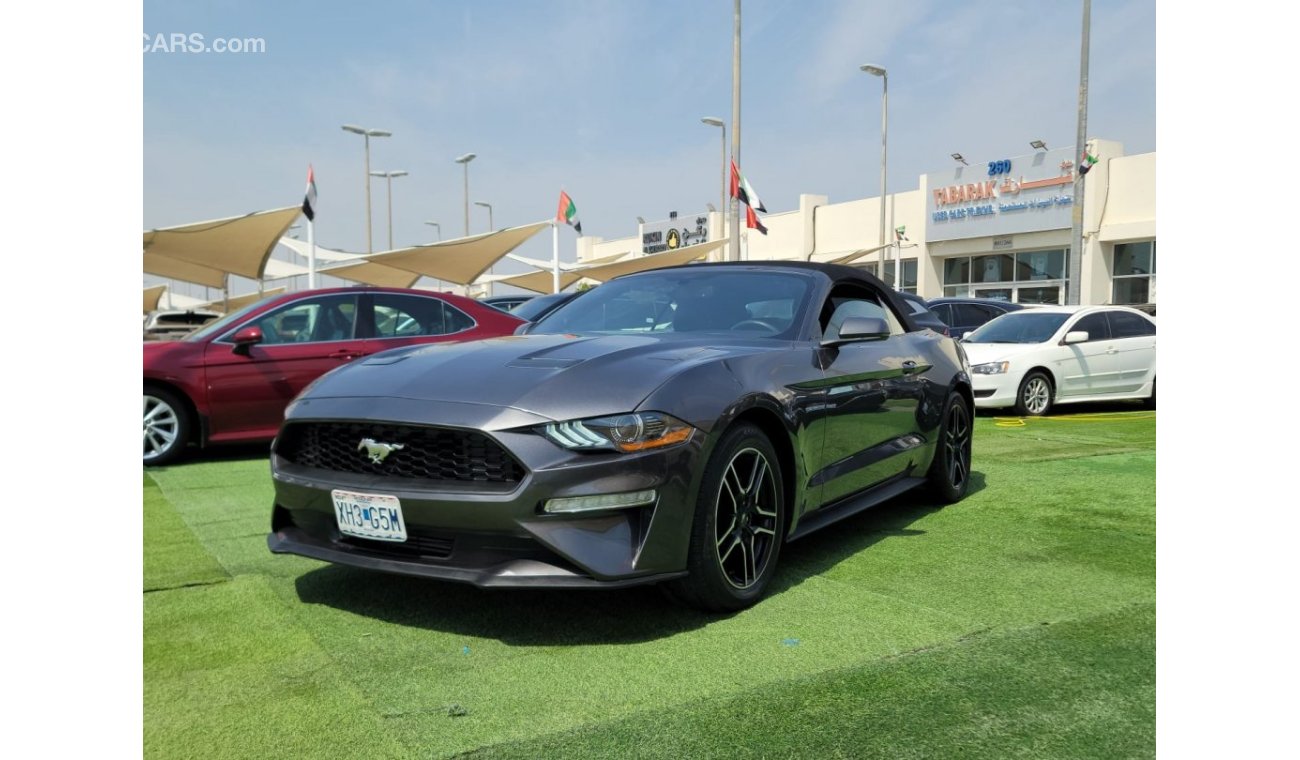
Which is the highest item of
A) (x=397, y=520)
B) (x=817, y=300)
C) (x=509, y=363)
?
(x=817, y=300)

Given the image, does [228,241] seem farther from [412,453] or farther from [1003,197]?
[1003,197]

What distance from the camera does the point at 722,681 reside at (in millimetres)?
2902

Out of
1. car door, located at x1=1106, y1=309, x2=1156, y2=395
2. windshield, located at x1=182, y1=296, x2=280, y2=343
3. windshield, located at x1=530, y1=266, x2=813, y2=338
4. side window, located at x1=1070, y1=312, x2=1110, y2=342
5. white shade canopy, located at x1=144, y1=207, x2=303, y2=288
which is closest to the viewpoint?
windshield, located at x1=530, y1=266, x2=813, y2=338

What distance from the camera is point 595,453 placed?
10.3ft

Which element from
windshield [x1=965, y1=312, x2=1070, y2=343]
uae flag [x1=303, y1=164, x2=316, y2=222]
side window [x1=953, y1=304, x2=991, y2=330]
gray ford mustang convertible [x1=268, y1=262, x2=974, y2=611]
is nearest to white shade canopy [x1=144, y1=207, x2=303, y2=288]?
uae flag [x1=303, y1=164, x2=316, y2=222]

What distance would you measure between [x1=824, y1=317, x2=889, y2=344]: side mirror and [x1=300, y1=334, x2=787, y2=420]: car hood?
0.34 metres

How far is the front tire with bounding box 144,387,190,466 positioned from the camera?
735 cm

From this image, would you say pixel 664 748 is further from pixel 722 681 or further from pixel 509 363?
pixel 509 363

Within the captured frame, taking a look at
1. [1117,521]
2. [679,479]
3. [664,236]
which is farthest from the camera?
[664,236]

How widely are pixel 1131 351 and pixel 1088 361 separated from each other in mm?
729

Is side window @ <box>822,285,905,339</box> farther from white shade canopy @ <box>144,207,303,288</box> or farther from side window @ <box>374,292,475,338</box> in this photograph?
white shade canopy @ <box>144,207,303,288</box>

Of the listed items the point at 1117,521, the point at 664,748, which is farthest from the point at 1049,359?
the point at 664,748

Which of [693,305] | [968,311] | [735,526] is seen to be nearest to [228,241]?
[968,311]
